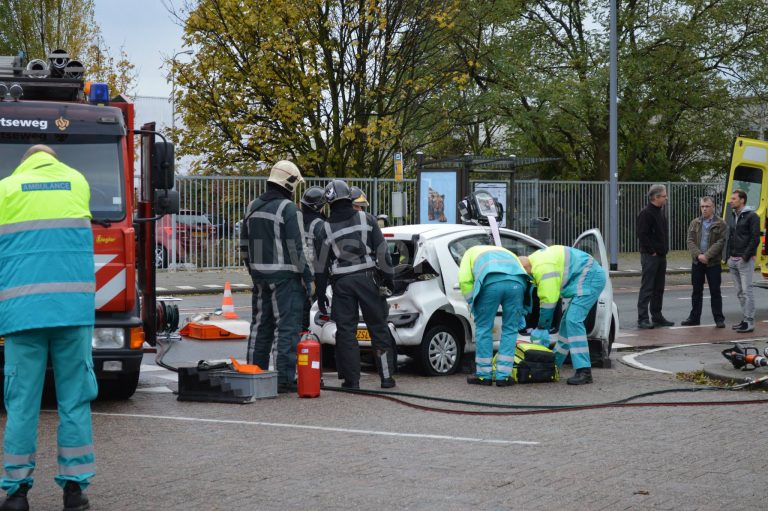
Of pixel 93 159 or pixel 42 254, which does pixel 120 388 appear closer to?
pixel 93 159

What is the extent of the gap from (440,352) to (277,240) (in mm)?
2361

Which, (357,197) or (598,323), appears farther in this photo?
(598,323)

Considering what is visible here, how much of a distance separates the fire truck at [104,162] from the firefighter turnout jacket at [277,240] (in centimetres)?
81

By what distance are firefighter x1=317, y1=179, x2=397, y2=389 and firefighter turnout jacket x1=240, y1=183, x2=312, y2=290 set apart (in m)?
0.37

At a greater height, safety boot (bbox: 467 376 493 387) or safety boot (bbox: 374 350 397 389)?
safety boot (bbox: 374 350 397 389)

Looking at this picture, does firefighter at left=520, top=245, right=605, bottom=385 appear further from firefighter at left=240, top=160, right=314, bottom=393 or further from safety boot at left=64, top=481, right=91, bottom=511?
safety boot at left=64, top=481, right=91, bottom=511

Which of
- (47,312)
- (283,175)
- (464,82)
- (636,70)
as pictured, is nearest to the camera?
(47,312)

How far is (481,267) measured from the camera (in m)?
10.8

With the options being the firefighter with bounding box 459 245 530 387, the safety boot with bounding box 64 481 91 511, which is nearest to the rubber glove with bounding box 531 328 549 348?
the firefighter with bounding box 459 245 530 387

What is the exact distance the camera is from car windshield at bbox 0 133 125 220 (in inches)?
373

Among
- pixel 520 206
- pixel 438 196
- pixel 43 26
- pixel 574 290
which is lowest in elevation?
pixel 574 290

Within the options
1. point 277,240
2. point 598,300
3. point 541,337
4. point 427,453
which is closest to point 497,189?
point 598,300

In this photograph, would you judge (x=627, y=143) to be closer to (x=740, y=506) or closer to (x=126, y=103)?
(x=126, y=103)

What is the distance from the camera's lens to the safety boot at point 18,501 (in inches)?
227
